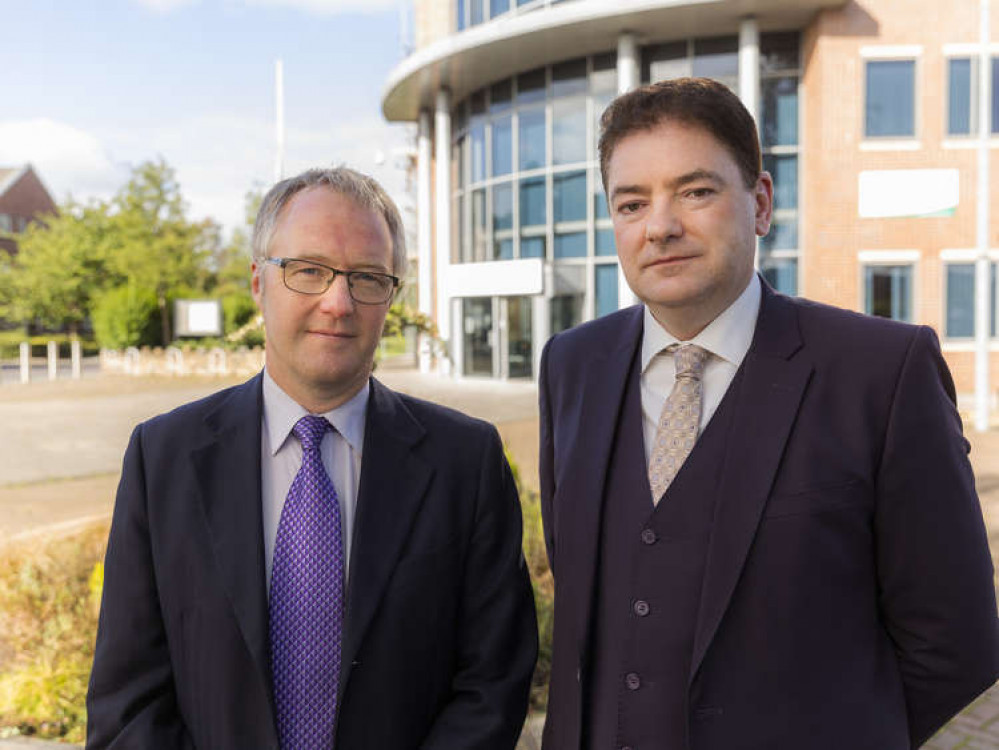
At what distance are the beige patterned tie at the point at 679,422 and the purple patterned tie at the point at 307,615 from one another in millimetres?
687

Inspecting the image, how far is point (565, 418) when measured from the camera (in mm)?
2072

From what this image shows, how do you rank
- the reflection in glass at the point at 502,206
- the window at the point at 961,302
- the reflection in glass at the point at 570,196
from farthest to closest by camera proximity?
1. the reflection in glass at the point at 502,206
2. the reflection in glass at the point at 570,196
3. the window at the point at 961,302

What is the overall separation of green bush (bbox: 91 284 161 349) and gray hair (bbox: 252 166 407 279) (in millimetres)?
32318

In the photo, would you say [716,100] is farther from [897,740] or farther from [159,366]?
[159,366]

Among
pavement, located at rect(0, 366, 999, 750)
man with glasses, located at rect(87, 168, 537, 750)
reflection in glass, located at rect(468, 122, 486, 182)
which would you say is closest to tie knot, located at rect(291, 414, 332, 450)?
man with glasses, located at rect(87, 168, 537, 750)

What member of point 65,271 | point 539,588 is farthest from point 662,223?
point 65,271

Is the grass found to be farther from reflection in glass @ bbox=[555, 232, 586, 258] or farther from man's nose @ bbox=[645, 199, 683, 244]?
reflection in glass @ bbox=[555, 232, 586, 258]

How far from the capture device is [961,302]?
1736 cm

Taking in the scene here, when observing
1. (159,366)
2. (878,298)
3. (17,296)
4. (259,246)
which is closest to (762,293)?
(259,246)

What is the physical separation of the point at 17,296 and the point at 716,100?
45510 millimetres

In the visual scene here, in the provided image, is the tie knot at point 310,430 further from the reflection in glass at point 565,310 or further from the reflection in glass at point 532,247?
the reflection in glass at point 532,247

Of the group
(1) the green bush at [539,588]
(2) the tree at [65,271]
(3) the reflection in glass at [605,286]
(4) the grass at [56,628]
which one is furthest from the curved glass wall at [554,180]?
(2) the tree at [65,271]

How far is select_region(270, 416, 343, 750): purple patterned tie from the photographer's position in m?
1.73

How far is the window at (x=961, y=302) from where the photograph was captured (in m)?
17.3
